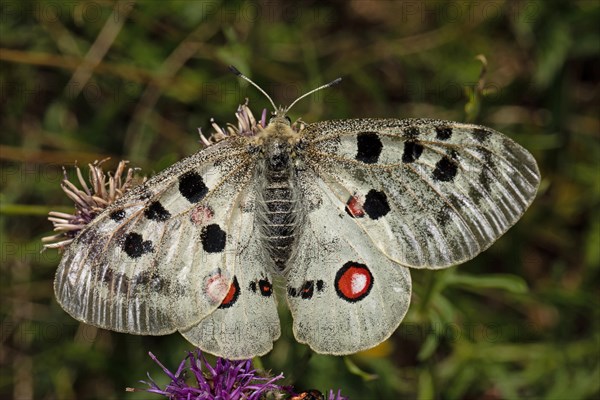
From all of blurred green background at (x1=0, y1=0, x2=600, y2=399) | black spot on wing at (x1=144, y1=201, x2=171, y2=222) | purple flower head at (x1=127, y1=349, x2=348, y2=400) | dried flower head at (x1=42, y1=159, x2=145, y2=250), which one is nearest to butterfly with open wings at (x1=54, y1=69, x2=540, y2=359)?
black spot on wing at (x1=144, y1=201, x2=171, y2=222)

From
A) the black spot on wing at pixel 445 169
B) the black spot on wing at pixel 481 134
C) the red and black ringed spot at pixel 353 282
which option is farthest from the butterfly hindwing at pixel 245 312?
the black spot on wing at pixel 481 134

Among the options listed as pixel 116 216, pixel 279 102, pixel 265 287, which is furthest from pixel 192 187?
pixel 279 102

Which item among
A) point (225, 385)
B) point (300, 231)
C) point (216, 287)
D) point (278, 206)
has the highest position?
point (278, 206)

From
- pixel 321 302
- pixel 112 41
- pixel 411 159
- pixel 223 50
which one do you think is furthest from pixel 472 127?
pixel 112 41

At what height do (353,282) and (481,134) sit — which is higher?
(481,134)

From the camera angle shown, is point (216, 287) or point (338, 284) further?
point (338, 284)

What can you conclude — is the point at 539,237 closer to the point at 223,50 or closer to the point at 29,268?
the point at 223,50

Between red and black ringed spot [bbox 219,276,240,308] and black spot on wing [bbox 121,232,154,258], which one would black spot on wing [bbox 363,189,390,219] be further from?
black spot on wing [bbox 121,232,154,258]

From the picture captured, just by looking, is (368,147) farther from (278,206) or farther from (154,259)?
(154,259)
